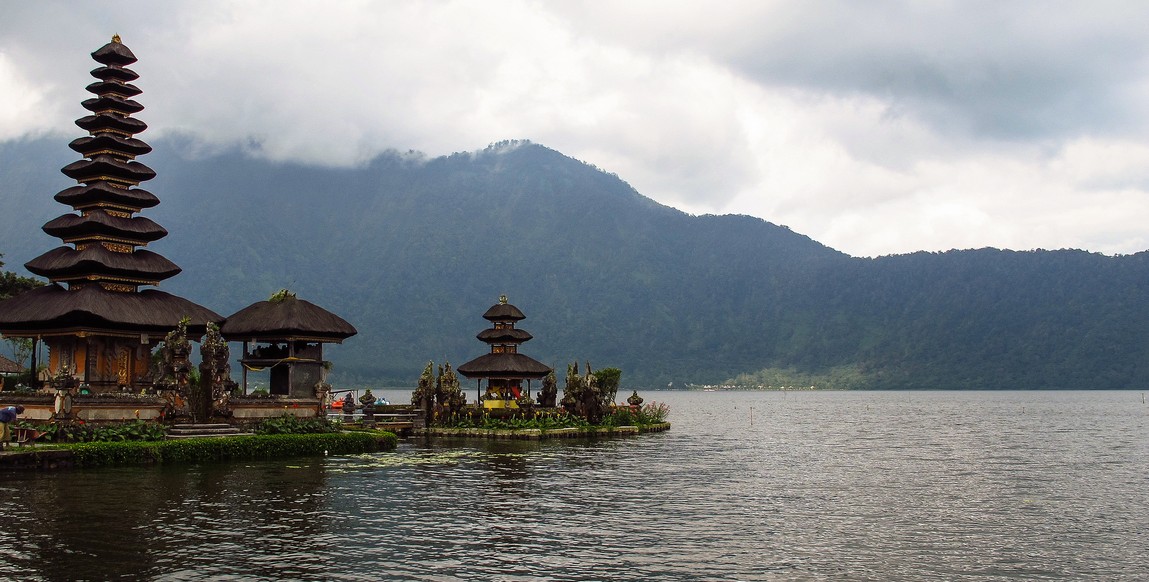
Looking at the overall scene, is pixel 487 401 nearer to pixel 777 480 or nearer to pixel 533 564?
pixel 777 480

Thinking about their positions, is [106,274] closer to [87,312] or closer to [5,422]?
[87,312]

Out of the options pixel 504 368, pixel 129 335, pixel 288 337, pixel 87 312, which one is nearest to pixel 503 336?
pixel 504 368

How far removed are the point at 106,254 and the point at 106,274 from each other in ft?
3.47

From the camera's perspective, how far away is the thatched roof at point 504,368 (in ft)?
228

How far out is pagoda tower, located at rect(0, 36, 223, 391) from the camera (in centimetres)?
4725

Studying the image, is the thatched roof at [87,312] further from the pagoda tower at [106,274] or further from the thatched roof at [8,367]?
the thatched roof at [8,367]

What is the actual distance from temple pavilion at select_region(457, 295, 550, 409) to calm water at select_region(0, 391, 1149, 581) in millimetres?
21315

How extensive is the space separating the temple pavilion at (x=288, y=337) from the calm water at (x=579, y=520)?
10.0 meters

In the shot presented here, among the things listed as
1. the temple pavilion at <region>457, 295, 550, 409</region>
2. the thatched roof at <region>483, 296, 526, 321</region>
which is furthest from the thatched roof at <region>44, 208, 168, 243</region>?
the thatched roof at <region>483, 296, 526, 321</region>

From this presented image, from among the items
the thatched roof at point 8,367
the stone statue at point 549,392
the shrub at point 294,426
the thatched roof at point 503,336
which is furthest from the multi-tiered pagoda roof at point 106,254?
the stone statue at point 549,392

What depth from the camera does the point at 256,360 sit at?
55188 millimetres

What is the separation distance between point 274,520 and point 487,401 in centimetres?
4061

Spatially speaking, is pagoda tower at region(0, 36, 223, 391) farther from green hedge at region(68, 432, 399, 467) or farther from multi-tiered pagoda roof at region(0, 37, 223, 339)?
green hedge at region(68, 432, 399, 467)

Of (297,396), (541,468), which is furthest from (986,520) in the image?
(297,396)
